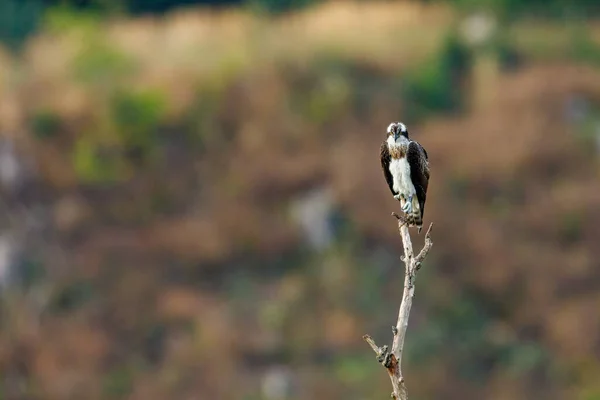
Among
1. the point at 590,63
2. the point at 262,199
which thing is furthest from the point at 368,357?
the point at 590,63

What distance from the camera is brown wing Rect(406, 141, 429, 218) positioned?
9.37m

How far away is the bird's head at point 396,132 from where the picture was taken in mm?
9461

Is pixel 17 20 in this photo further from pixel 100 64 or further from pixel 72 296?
pixel 72 296

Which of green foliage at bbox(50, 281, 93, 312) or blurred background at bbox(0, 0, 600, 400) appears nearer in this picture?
blurred background at bbox(0, 0, 600, 400)

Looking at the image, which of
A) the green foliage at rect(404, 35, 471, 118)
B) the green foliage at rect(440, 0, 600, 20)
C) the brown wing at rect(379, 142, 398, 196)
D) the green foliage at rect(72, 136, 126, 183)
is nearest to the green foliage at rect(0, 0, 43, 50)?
the green foliage at rect(72, 136, 126, 183)

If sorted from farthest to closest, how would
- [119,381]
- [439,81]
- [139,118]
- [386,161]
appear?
1. [439,81]
2. [139,118]
3. [119,381]
4. [386,161]

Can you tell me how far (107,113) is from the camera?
27953 mm

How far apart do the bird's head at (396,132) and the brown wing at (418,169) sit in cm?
10

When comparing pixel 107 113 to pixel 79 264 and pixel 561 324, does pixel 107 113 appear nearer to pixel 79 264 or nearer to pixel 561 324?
pixel 79 264

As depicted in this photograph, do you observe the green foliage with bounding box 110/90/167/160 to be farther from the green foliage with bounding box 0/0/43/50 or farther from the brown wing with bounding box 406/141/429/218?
the brown wing with bounding box 406/141/429/218

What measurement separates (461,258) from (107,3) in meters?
12.9

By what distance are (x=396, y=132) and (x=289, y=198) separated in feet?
54.6

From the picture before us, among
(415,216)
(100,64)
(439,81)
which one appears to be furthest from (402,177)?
(100,64)

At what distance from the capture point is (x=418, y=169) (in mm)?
9391
